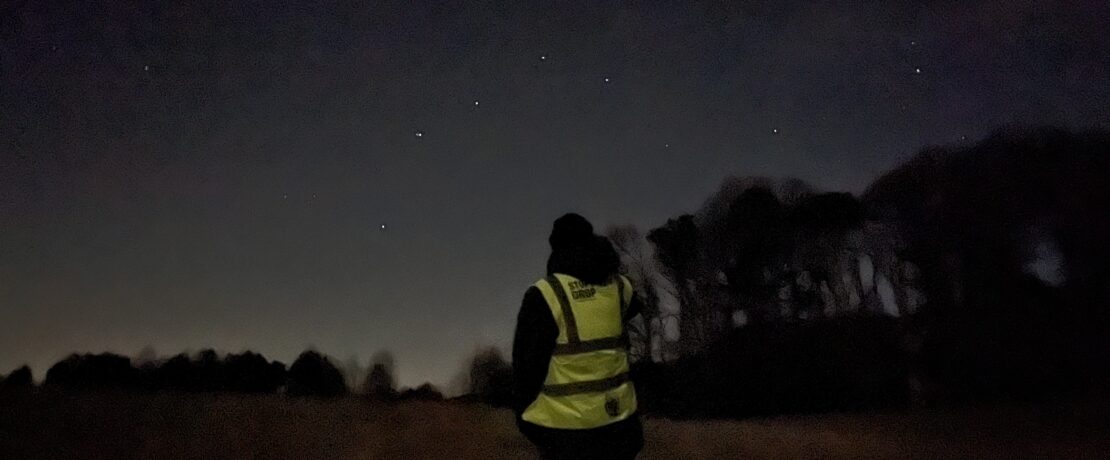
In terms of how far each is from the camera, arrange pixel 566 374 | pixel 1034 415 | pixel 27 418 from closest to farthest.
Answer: pixel 566 374, pixel 27 418, pixel 1034 415

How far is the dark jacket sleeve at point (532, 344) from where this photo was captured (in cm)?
188

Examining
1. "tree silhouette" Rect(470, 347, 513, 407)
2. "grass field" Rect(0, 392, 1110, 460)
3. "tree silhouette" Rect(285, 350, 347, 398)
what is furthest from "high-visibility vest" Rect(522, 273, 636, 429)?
"tree silhouette" Rect(285, 350, 347, 398)

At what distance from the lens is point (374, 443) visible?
439 cm

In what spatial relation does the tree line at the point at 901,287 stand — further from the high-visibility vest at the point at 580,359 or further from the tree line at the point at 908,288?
the high-visibility vest at the point at 580,359

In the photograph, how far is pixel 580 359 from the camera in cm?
194

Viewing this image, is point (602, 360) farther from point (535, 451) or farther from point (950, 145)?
point (950, 145)

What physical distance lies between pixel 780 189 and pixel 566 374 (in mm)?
3407

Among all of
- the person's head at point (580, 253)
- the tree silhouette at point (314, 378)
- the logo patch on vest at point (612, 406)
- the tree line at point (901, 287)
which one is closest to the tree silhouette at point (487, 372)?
the tree silhouette at point (314, 378)

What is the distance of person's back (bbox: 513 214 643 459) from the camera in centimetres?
190

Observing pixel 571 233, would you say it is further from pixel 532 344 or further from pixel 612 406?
pixel 612 406

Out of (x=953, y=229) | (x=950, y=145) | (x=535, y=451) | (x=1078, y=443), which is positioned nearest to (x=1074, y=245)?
(x=953, y=229)

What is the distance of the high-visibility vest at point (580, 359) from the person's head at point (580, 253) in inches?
0.9

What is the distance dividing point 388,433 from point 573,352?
2882 millimetres

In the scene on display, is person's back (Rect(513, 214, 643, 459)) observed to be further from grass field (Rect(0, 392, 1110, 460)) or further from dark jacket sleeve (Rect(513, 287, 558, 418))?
grass field (Rect(0, 392, 1110, 460))
